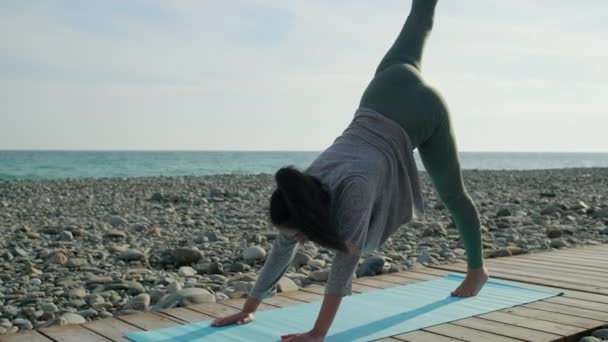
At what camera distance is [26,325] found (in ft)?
12.3

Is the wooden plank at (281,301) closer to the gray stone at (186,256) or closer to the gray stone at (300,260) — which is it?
the gray stone at (300,260)

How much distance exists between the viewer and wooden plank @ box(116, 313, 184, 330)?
10.3 feet

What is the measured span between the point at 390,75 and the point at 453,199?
0.79 meters

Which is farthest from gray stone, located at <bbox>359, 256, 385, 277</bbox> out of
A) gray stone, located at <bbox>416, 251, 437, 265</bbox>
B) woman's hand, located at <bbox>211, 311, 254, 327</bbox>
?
woman's hand, located at <bbox>211, 311, 254, 327</bbox>

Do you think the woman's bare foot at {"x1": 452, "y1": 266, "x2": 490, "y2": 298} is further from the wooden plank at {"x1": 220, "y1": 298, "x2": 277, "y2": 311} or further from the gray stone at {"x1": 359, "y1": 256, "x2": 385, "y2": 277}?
the gray stone at {"x1": 359, "y1": 256, "x2": 385, "y2": 277}

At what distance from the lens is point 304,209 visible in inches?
97.3

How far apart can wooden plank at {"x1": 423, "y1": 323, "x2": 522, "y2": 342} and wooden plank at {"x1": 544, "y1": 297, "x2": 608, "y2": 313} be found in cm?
79

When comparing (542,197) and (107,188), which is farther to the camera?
(107,188)

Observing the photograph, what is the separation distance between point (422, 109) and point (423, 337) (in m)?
1.03

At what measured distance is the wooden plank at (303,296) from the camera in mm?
3740

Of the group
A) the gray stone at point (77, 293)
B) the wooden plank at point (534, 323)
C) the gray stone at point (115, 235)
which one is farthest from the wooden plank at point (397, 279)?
the gray stone at point (115, 235)

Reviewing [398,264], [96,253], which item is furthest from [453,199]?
[96,253]

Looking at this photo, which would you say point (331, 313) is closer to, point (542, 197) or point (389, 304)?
point (389, 304)

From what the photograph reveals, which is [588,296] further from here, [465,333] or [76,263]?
[76,263]
